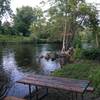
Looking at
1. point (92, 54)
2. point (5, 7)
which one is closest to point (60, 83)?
point (92, 54)

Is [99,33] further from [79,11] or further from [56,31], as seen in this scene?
[56,31]

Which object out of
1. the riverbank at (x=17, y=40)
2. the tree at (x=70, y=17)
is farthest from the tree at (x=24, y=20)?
the tree at (x=70, y=17)

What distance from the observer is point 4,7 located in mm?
14914

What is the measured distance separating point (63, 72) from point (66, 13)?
13904mm

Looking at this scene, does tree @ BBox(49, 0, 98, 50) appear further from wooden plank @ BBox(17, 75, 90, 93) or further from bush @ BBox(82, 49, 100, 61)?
wooden plank @ BBox(17, 75, 90, 93)

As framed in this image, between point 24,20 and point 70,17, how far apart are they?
32700mm

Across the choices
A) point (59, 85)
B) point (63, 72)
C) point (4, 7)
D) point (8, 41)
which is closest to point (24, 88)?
point (63, 72)

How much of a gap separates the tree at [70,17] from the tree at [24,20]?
29304 millimetres

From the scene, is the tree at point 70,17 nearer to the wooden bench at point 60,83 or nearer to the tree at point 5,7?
the tree at point 5,7

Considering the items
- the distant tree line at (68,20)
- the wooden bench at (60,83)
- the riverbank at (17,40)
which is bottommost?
the wooden bench at (60,83)

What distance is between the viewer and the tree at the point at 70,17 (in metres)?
22.2

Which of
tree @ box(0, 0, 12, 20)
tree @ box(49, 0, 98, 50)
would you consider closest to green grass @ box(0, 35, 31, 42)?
tree @ box(49, 0, 98, 50)

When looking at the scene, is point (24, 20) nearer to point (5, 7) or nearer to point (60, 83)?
point (5, 7)

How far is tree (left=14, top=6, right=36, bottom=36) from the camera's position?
173 ft
